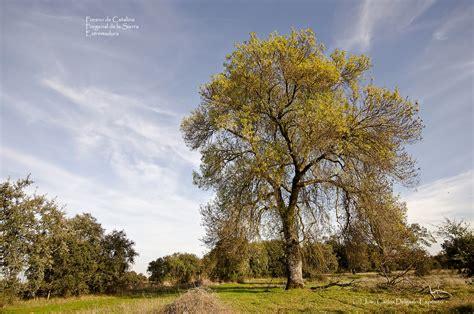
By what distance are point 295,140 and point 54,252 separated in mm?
26302

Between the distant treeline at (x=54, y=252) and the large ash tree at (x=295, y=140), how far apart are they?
1096cm

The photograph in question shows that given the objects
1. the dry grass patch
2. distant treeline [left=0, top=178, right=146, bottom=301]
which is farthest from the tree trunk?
distant treeline [left=0, top=178, right=146, bottom=301]

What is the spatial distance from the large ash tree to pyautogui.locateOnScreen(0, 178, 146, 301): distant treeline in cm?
1096

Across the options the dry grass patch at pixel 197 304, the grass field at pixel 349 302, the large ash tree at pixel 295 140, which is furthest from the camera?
the large ash tree at pixel 295 140

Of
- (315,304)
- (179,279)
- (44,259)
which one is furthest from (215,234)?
(179,279)

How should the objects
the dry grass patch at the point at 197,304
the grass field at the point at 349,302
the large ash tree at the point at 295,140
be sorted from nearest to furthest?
the dry grass patch at the point at 197,304 < the grass field at the point at 349,302 < the large ash tree at the point at 295,140

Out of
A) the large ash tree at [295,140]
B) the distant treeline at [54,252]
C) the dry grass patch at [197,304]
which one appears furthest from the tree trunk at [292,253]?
the distant treeline at [54,252]

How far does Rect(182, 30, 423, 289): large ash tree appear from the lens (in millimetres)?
18531

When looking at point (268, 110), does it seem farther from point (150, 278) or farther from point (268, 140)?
point (150, 278)

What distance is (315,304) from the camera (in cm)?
1437

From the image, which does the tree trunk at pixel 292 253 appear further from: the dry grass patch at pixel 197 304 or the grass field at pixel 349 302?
the dry grass patch at pixel 197 304

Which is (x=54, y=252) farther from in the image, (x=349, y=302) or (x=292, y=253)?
(x=349, y=302)

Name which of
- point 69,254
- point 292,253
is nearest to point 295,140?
point 292,253

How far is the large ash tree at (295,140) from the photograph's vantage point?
730 inches
